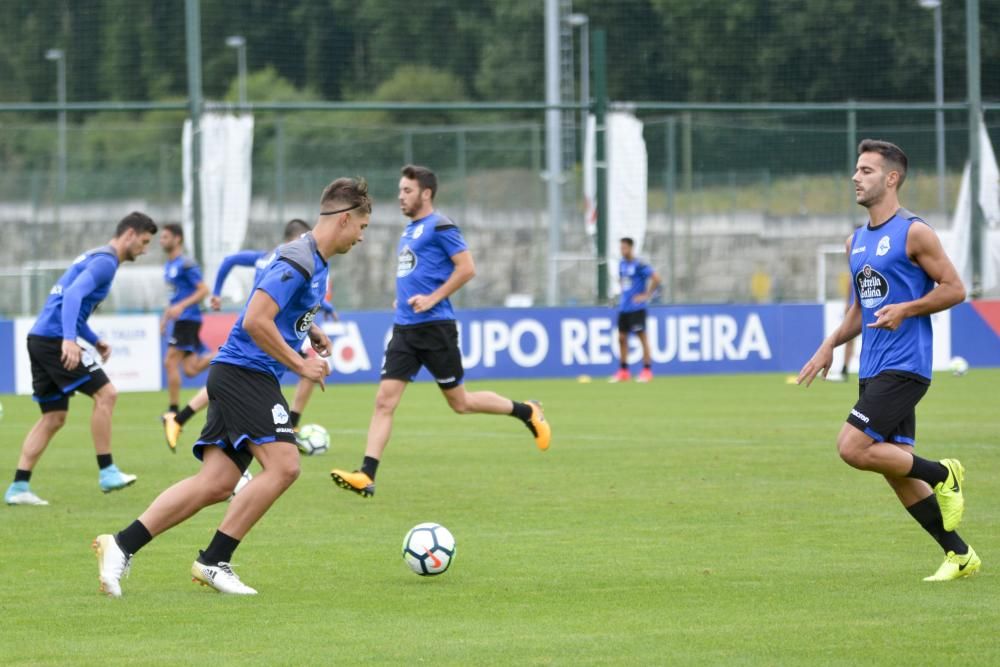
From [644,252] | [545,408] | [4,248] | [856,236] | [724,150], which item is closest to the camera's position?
[856,236]

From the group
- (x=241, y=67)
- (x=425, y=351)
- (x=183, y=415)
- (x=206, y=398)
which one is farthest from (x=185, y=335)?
(x=241, y=67)

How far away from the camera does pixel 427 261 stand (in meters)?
12.4

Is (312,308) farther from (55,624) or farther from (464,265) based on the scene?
(464,265)

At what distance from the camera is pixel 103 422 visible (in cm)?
1191

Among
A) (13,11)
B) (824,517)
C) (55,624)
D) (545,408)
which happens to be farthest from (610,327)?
(13,11)

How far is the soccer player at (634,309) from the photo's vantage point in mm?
25375

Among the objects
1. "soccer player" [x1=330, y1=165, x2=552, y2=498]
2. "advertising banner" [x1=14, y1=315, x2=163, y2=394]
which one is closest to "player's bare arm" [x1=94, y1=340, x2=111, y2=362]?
"soccer player" [x1=330, y1=165, x2=552, y2=498]

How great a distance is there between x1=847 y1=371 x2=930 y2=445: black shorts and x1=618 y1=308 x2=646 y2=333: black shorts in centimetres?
1725

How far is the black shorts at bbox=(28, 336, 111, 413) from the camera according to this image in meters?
11.6

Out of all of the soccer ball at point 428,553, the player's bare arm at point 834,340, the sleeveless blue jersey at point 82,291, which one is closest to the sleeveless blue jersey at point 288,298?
the soccer ball at point 428,553

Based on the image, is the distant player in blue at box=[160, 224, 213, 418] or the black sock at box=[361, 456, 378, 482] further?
the distant player in blue at box=[160, 224, 213, 418]

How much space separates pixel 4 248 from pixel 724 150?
54.0 ft

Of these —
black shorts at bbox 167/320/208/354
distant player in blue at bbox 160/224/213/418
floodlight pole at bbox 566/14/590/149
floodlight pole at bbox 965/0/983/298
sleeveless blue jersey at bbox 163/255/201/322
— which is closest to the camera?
distant player in blue at bbox 160/224/213/418

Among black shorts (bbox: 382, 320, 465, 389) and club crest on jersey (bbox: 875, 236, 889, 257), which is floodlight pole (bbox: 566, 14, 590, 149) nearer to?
black shorts (bbox: 382, 320, 465, 389)
